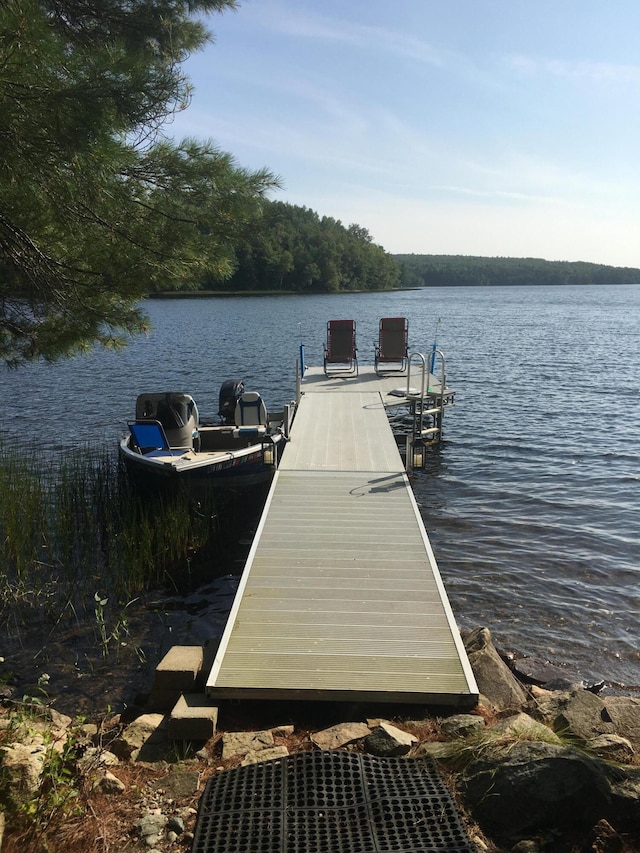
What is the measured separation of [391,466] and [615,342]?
31.7m

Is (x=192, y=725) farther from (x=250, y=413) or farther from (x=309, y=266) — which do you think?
(x=309, y=266)

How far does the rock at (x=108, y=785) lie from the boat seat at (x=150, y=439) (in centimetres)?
718

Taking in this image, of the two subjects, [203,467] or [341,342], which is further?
[341,342]

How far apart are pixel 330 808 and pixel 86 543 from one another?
6387 millimetres

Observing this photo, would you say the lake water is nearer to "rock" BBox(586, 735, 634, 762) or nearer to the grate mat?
"rock" BBox(586, 735, 634, 762)

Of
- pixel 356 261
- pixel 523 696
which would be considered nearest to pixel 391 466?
pixel 523 696

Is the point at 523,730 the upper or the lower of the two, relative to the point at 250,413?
lower

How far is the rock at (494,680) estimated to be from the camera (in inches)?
193

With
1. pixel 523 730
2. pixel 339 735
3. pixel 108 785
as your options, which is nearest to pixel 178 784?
pixel 108 785

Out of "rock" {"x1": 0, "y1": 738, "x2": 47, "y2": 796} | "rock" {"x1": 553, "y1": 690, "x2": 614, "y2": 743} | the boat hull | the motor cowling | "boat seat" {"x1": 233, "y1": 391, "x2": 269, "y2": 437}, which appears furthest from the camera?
"boat seat" {"x1": 233, "y1": 391, "x2": 269, "y2": 437}

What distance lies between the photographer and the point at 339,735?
3791mm

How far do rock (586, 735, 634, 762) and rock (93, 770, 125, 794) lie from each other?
8.81 feet

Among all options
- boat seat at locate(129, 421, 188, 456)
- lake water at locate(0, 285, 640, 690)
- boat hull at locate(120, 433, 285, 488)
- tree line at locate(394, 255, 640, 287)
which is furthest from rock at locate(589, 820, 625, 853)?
tree line at locate(394, 255, 640, 287)

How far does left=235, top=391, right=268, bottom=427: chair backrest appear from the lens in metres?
11.9
